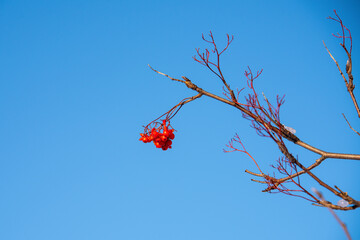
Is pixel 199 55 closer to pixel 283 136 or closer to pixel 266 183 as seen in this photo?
pixel 283 136

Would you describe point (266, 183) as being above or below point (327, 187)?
above

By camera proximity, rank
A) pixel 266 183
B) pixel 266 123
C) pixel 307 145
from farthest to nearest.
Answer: pixel 266 183
pixel 307 145
pixel 266 123

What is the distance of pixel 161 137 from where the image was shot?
9.62ft

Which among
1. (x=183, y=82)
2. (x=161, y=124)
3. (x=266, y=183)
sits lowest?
(x=266, y=183)

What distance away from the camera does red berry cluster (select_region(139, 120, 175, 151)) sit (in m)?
2.92

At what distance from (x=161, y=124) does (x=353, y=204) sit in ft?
5.96

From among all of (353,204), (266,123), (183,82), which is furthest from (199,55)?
(353,204)

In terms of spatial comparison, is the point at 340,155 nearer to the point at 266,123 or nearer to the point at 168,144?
the point at 266,123

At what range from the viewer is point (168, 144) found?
302 cm

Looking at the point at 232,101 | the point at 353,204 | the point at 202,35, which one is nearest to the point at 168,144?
the point at 202,35

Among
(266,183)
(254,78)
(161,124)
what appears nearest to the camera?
(266,183)

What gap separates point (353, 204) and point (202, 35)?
1.57 metres

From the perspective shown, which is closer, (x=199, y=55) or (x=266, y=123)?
(x=266, y=123)

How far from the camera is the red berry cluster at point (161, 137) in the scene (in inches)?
115
